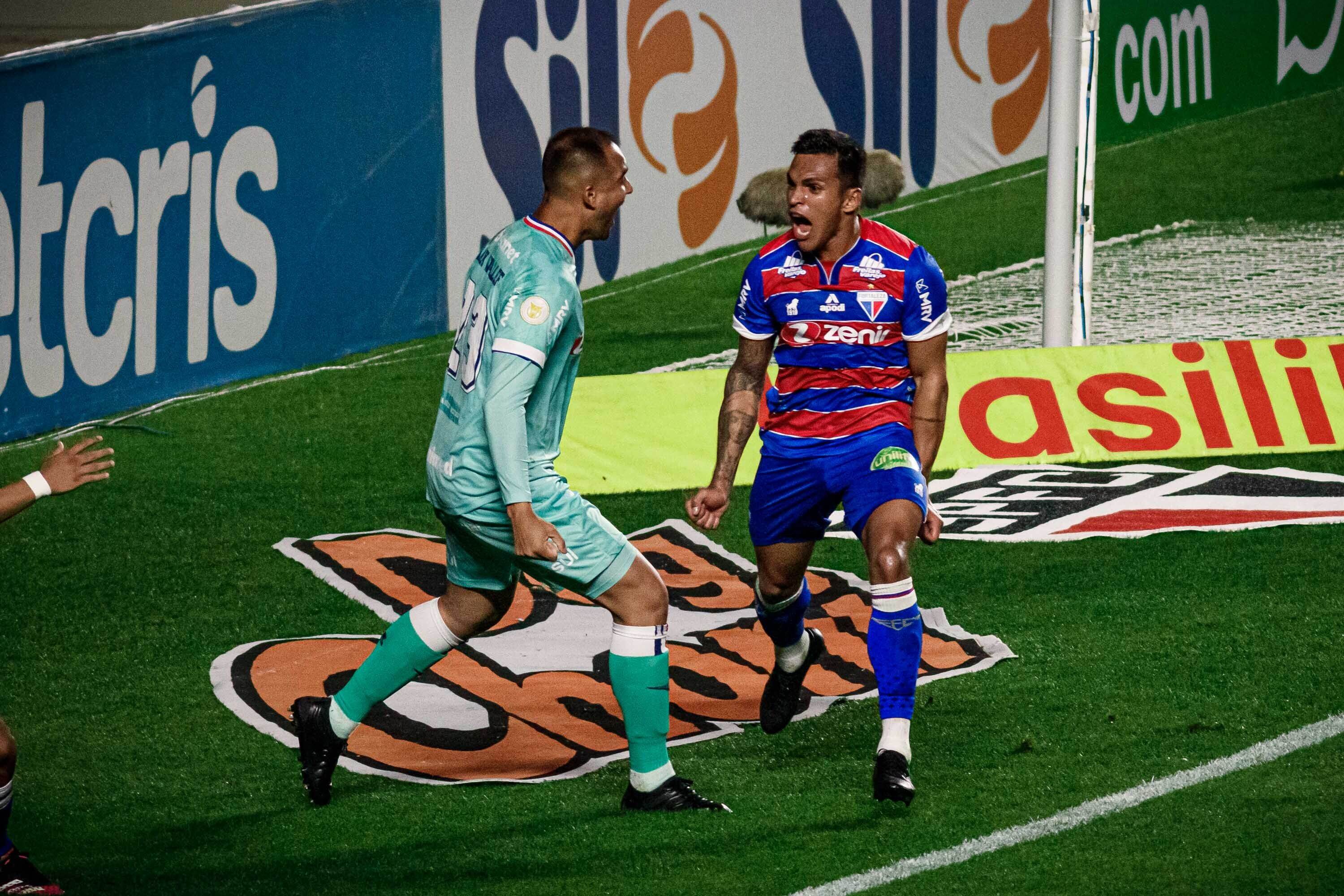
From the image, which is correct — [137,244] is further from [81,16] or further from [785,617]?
[81,16]

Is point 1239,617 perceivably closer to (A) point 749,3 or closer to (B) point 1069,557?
(B) point 1069,557

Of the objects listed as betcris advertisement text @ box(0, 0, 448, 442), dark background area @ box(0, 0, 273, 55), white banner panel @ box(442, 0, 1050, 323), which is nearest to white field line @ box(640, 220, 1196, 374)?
white banner panel @ box(442, 0, 1050, 323)

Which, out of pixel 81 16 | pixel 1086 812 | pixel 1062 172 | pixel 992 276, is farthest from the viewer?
pixel 81 16

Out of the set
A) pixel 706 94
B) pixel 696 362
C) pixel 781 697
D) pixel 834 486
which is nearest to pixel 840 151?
pixel 834 486

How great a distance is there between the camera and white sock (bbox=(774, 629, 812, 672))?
5617mm

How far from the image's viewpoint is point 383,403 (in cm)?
1103

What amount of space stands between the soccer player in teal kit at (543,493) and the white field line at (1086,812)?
68cm

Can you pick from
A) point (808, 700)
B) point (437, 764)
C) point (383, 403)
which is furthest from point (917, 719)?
point (383, 403)

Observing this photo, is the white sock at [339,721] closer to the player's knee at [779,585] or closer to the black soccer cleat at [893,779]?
the player's knee at [779,585]

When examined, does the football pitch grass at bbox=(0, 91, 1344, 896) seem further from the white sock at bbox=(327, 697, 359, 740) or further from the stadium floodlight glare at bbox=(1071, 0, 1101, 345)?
the stadium floodlight glare at bbox=(1071, 0, 1101, 345)

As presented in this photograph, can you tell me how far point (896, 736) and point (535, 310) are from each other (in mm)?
1562

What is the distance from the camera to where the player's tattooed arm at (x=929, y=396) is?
5.30 metres

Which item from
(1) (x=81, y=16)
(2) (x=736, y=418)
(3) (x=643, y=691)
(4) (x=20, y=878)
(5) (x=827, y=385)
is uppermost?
(1) (x=81, y=16)

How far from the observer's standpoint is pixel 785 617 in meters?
5.61
